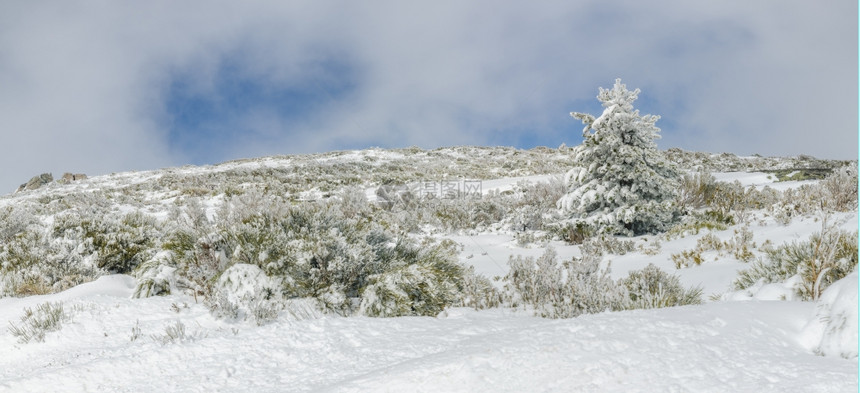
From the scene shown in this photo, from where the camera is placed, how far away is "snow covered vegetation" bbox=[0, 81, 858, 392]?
226cm

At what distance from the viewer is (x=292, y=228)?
21.1 feet

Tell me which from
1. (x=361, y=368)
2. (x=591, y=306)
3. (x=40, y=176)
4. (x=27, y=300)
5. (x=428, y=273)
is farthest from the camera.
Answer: (x=40, y=176)

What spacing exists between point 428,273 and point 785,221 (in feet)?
21.5

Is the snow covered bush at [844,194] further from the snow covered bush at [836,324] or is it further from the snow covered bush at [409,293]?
the snow covered bush at [409,293]

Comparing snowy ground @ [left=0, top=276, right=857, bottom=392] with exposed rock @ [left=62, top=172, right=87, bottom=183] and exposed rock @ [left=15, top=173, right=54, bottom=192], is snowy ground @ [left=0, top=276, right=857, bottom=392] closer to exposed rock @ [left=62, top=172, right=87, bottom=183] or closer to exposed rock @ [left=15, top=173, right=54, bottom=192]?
A: exposed rock @ [left=62, top=172, right=87, bottom=183]

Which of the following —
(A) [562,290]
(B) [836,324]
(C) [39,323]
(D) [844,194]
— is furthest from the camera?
(D) [844,194]

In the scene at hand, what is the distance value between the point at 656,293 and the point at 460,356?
2.38m

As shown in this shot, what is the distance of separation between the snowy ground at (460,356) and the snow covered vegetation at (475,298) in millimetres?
15

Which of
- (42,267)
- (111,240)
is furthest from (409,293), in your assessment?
(42,267)

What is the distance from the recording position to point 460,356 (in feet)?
8.23

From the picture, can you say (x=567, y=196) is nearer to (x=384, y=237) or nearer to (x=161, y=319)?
(x=384, y=237)

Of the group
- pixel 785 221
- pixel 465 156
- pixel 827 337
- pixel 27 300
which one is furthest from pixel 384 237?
pixel 465 156

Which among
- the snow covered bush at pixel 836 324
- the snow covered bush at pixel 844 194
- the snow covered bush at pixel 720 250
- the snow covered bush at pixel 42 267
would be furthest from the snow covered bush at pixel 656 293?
the snow covered bush at pixel 42 267

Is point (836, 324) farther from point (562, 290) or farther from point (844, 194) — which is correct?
point (844, 194)
